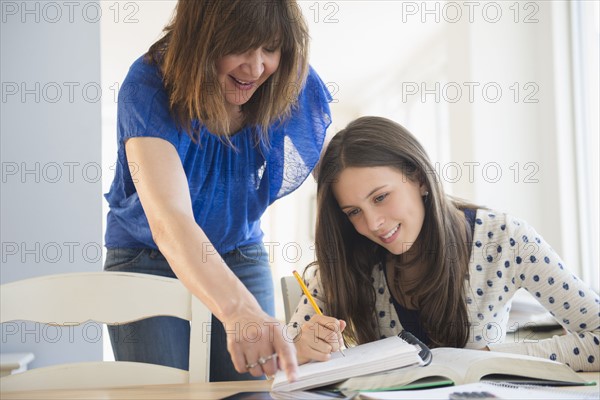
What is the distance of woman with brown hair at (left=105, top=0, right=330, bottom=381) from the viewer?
2.70ft

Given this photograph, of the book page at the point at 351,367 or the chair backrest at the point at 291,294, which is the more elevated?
the chair backrest at the point at 291,294

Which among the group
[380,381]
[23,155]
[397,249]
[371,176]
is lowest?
[380,381]

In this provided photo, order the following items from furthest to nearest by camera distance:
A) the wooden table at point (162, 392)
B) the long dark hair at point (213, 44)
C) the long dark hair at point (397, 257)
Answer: the long dark hair at point (397, 257)
the long dark hair at point (213, 44)
the wooden table at point (162, 392)

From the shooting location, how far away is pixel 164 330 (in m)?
1.27

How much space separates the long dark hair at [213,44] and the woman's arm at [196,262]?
10 centimetres

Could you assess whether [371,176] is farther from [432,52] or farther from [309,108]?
[432,52]

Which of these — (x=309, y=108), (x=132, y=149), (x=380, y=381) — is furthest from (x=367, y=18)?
(x=380, y=381)

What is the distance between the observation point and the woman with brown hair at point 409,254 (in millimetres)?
1247

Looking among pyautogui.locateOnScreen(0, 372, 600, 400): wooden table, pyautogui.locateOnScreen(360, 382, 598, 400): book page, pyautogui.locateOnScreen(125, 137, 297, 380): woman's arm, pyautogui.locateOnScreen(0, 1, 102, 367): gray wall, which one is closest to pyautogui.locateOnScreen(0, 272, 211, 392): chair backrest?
pyautogui.locateOnScreen(0, 372, 600, 400): wooden table

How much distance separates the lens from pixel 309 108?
1351mm

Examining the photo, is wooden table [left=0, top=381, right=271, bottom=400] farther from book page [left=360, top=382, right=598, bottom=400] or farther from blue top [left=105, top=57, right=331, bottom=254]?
blue top [left=105, top=57, right=331, bottom=254]

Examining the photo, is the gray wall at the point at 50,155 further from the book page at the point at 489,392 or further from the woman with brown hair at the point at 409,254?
the book page at the point at 489,392

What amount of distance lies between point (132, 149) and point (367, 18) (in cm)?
351

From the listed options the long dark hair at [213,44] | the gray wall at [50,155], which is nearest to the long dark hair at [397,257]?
the long dark hair at [213,44]
